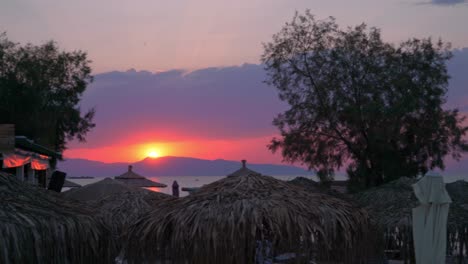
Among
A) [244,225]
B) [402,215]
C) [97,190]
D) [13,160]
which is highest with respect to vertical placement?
[13,160]

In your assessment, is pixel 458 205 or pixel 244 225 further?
pixel 458 205

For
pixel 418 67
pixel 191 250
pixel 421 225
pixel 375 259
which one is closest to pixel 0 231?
pixel 191 250

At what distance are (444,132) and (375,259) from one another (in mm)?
16814

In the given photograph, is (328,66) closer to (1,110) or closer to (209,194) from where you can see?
(1,110)

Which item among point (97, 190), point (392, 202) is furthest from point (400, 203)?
point (97, 190)

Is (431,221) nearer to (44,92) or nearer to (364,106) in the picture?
(364,106)

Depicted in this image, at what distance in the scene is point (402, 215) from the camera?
1764 centimetres

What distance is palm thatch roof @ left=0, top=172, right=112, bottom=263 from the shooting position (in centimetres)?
797

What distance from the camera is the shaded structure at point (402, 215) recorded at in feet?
57.9

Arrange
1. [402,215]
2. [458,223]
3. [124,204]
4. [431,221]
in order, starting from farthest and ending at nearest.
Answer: [458,223], [402,215], [124,204], [431,221]

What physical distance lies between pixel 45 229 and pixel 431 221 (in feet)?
20.3

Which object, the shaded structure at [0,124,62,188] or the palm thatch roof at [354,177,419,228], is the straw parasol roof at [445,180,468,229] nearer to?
the palm thatch roof at [354,177,419,228]

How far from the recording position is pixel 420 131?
25.9 m

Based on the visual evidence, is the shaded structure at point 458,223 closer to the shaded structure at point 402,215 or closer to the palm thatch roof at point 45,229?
the shaded structure at point 402,215
